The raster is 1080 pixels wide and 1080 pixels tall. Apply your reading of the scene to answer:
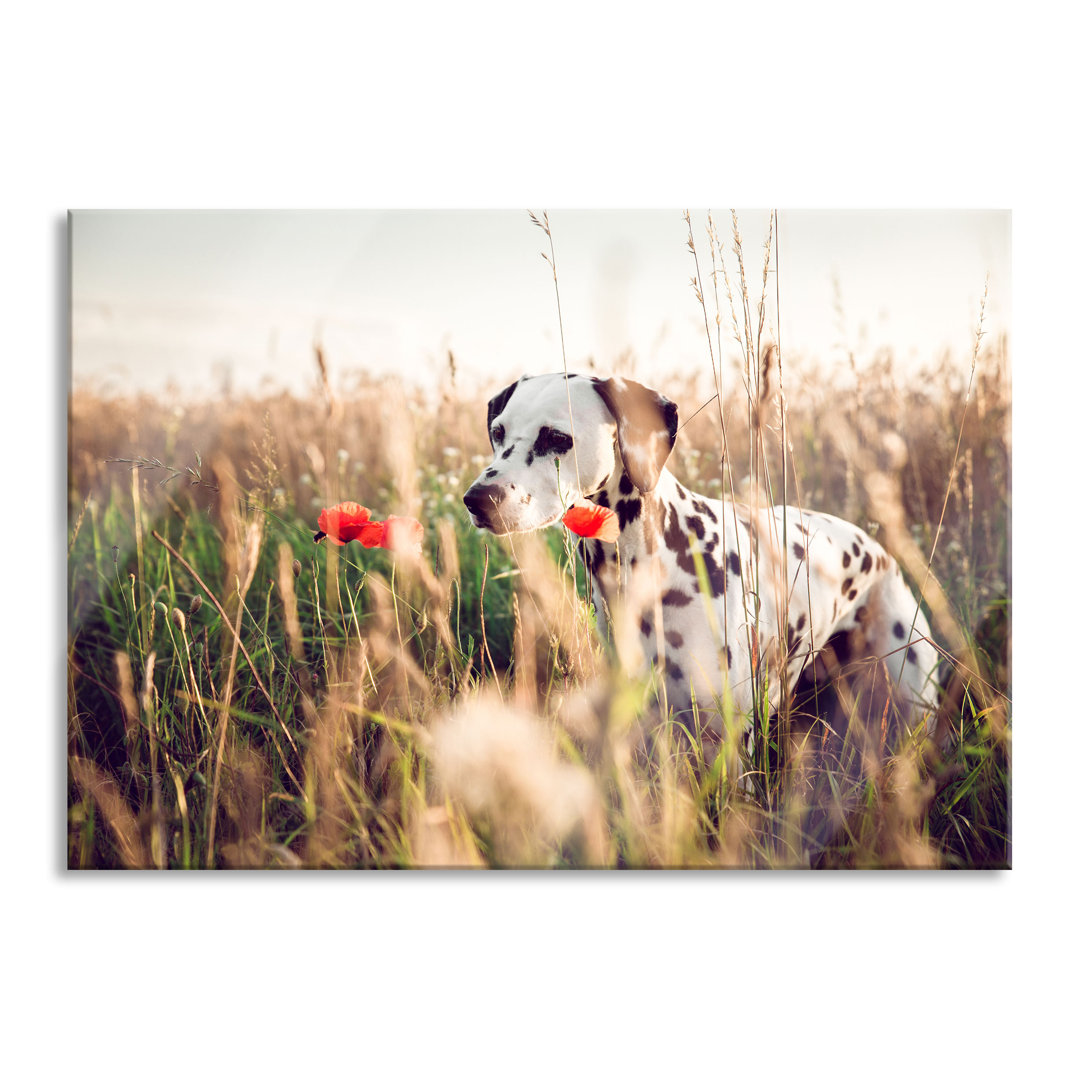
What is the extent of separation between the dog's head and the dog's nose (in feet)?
0.07

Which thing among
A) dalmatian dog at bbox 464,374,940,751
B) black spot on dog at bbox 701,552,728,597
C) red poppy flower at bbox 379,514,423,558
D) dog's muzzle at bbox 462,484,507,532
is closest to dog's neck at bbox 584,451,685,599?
dalmatian dog at bbox 464,374,940,751

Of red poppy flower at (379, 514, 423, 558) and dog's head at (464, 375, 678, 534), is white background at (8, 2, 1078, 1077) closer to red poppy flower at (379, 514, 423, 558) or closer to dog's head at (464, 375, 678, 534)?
dog's head at (464, 375, 678, 534)

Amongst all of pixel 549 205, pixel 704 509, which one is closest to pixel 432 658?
pixel 704 509

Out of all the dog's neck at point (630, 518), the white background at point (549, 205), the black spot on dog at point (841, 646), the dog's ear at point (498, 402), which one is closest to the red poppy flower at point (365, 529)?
the dog's ear at point (498, 402)

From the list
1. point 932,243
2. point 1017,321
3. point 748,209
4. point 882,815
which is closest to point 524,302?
point 748,209

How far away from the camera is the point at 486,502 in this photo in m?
2.61

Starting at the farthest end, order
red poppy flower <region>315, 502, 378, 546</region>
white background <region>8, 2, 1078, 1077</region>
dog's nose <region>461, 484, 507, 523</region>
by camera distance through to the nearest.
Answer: white background <region>8, 2, 1078, 1077</region>, red poppy flower <region>315, 502, 378, 546</region>, dog's nose <region>461, 484, 507, 523</region>

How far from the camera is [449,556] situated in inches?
113

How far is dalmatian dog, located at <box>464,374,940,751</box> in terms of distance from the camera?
269 cm

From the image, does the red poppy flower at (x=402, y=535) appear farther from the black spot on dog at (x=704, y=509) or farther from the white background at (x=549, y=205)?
the white background at (x=549, y=205)

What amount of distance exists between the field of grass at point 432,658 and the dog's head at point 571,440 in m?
0.13

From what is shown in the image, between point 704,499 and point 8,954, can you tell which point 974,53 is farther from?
point 8,954

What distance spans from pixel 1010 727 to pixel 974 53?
1442mm

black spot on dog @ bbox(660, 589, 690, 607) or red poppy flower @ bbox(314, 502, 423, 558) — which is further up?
red poppy flower @ bbox(314, 502, 423, 558)
